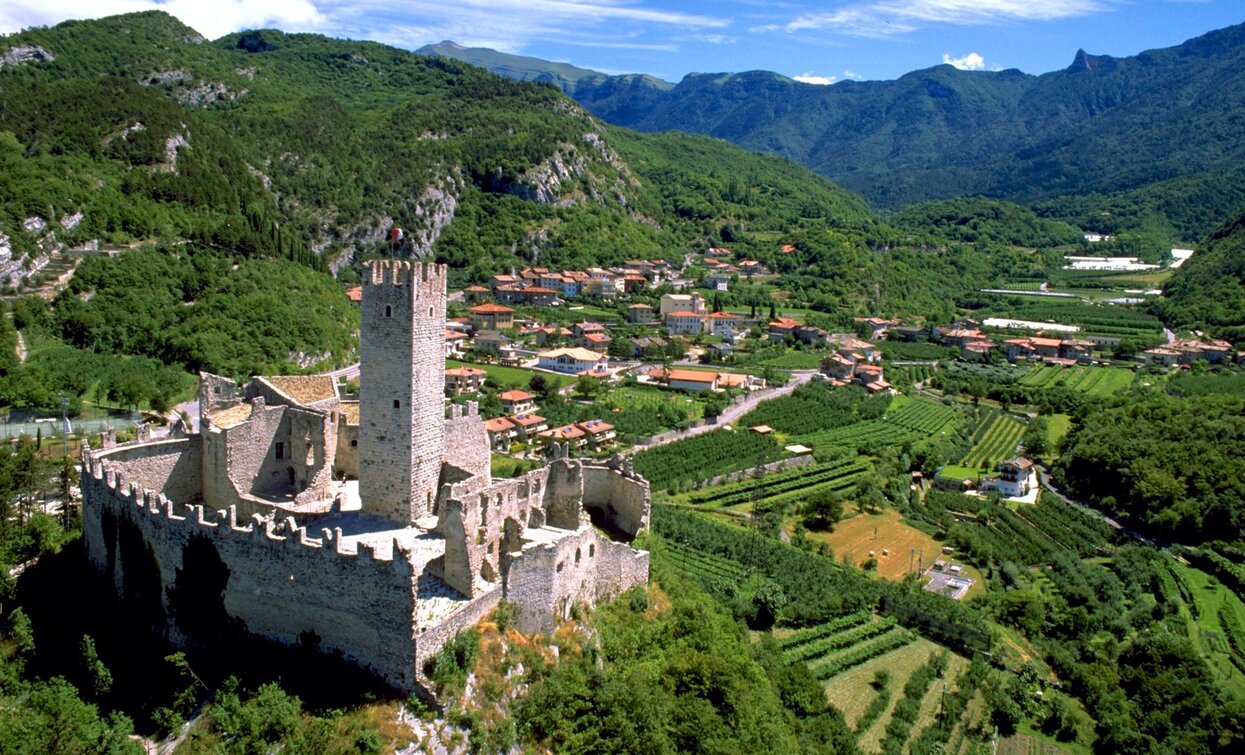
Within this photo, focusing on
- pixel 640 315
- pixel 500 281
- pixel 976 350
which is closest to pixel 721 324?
pixel 640 315

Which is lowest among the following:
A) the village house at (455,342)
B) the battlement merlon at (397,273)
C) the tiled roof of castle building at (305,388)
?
the village house at (455,342)

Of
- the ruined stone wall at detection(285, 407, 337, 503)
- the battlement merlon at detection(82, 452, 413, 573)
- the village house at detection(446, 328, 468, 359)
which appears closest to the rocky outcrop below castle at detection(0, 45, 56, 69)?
the village house at detection(446, 328, 468, 359)

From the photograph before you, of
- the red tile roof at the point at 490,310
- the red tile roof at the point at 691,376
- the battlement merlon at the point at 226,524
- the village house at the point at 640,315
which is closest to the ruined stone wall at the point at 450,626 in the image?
the battlement merlon at the point at 226,524

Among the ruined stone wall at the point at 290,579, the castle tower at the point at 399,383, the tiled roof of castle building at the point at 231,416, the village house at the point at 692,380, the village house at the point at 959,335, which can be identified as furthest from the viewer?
the village house at the point at 959,335

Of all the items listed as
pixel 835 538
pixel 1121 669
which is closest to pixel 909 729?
pixel 1121 669

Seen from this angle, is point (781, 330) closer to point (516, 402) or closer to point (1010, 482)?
point (516, 402)

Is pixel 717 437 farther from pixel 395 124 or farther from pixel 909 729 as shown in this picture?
pixel 395 124

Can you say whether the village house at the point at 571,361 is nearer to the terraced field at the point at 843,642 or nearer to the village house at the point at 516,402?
the village house at the point at 516,402
